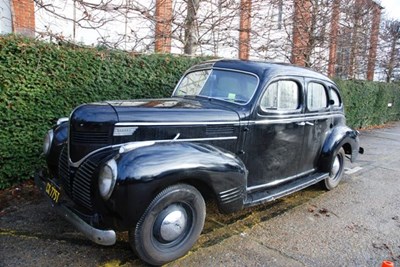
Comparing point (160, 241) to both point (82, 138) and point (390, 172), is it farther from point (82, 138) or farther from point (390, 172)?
point (390, 172)

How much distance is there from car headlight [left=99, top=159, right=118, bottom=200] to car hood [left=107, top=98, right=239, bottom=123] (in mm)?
498

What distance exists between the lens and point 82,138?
3.01 m

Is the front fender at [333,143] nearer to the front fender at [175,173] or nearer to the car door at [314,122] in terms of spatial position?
the car door at [314,122]

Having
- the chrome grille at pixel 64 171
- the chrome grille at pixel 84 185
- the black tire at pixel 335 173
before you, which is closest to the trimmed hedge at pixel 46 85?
the chrome grille at pixel 64 171

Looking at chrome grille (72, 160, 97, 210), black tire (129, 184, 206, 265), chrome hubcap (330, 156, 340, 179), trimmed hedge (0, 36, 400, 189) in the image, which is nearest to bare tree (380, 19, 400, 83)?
chrome hubcap (330, 156, 340, 179)

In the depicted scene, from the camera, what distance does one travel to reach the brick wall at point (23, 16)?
24.2 feet

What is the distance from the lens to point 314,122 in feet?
15.5

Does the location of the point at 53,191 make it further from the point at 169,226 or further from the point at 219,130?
the point at 219,130

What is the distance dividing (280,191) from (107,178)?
237 centimetres

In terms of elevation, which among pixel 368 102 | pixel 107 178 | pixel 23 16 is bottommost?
pixel 107 178

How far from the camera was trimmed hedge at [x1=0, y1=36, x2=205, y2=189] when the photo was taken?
427 cm

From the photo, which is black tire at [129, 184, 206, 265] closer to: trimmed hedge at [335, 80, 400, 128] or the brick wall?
the brick wall

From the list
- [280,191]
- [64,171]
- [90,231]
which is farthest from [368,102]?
[90,231]

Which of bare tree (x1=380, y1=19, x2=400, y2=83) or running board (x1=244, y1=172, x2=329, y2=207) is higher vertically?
bare tree (x1=380, y1=19, x2=400, y2=83)
